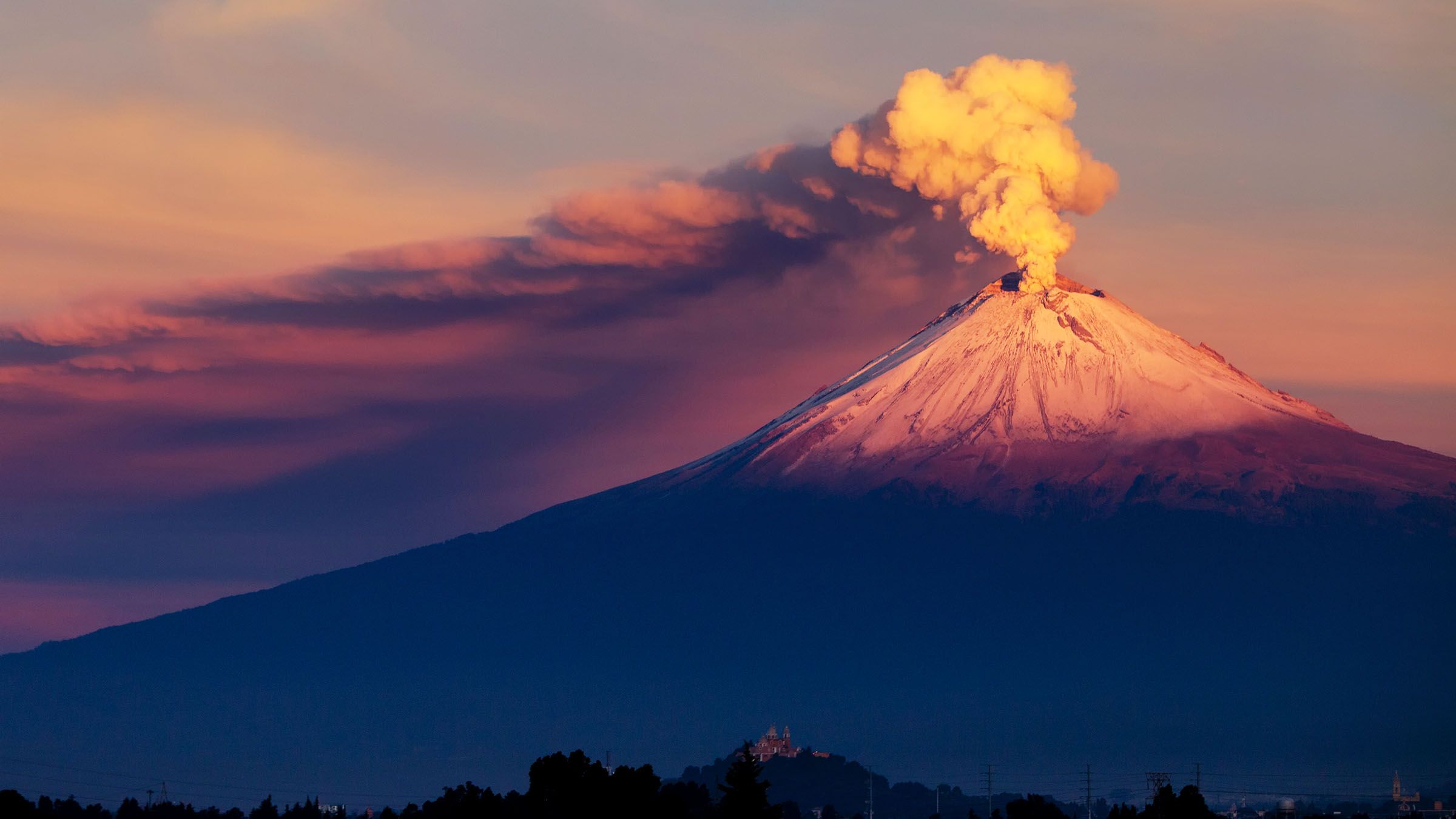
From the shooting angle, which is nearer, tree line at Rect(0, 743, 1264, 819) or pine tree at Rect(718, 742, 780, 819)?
pine tree at Rect(718, 742, 780, 819)

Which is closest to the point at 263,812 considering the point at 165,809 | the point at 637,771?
the point at 165,809

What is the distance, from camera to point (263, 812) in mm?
121500

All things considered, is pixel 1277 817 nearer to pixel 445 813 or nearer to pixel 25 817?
pixel 445 813

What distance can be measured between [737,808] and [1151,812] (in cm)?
2651

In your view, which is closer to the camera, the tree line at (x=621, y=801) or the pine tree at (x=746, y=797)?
the pine tree at (x=746, y=797)

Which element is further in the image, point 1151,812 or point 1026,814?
point 1026,814

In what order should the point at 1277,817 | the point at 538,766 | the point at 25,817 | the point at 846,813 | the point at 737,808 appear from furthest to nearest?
the point at 846,813 < the point at 1277,817 < the point at 538,766 < the point at 25,817 < the point at 737,808

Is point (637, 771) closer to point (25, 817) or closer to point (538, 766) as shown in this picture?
point (538, 766)

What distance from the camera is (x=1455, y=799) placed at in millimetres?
191000

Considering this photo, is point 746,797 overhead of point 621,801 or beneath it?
beneath

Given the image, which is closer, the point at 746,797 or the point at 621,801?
the point at 746,797

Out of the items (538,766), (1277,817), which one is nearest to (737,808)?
(538,766)

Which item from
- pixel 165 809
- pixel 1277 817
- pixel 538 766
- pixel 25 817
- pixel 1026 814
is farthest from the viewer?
pixel 1277 817

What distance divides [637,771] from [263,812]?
51591 millimetres
